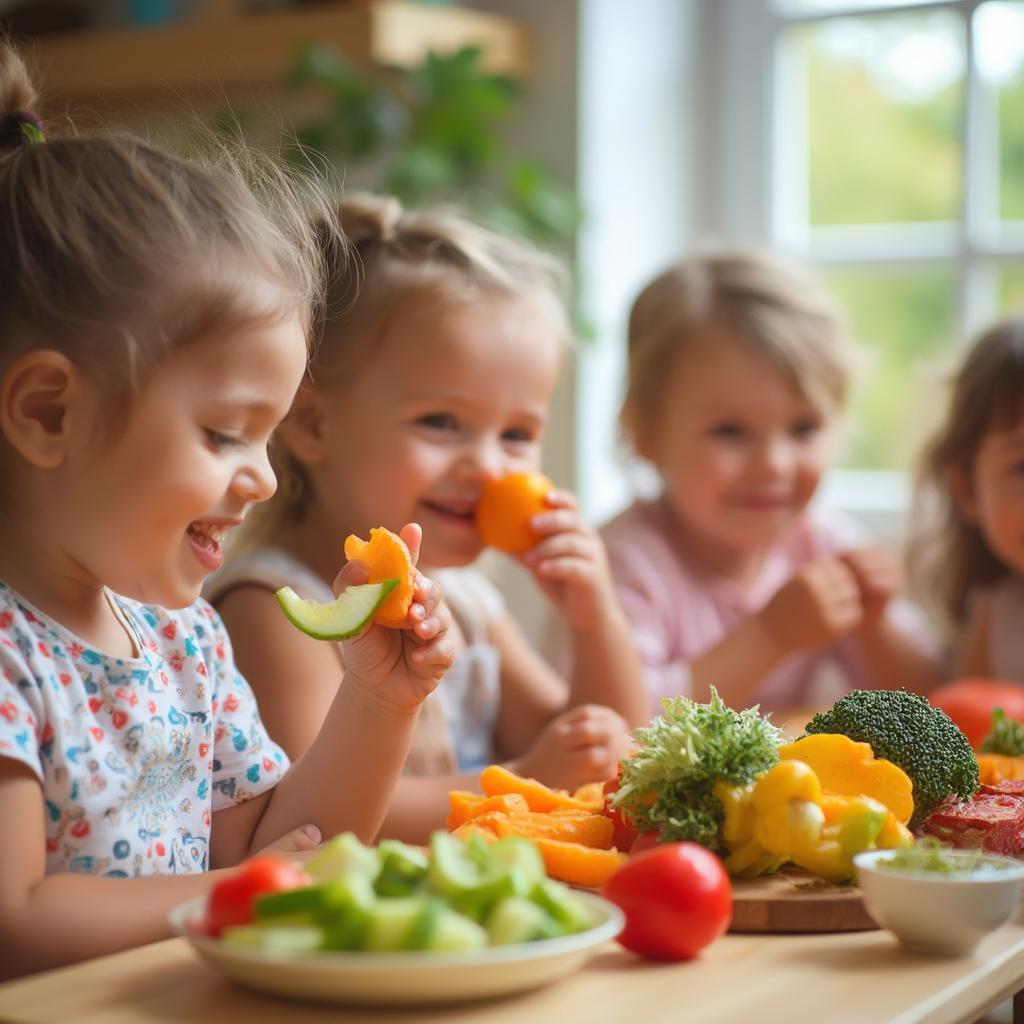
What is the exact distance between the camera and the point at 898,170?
135 inches

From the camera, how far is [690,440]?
2457 mm

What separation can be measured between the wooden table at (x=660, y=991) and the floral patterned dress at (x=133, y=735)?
202 millimetres

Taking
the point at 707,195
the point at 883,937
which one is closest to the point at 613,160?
the point at 707,195

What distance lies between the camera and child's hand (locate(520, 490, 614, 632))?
1.85 metres

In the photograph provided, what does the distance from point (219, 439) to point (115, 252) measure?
16 centimetres

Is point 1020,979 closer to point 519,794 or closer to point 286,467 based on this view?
point 519,794

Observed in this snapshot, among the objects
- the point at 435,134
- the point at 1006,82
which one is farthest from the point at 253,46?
the point at 1006,82

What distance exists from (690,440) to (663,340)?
179 millimetres

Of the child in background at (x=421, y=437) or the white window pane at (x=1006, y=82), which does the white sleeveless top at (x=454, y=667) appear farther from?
the white window pane at (x=1006, y=82)

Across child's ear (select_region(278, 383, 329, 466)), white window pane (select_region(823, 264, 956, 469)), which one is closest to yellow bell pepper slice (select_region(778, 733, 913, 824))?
child's ear (select_region(278, 383, 329, 466))

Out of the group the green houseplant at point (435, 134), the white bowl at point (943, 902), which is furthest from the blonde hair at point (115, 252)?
the green houseplant at point (435, 134)

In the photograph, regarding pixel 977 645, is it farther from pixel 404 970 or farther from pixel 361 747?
pixel 404 970

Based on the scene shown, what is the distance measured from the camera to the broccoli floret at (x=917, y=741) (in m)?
1.17

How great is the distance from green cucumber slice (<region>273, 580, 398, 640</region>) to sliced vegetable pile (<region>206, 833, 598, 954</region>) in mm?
242
